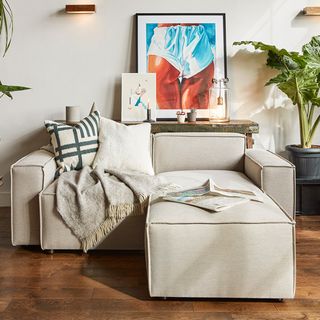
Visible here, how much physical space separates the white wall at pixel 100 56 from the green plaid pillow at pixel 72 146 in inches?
37.0

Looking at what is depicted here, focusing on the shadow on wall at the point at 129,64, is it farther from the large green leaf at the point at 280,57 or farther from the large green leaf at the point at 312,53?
the large green leaf at the point at 312,53

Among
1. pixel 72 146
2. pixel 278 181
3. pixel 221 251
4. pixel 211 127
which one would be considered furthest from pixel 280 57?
pixel 221 251

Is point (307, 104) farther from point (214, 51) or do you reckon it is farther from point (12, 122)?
point (12, 122)

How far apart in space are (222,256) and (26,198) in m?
1.38

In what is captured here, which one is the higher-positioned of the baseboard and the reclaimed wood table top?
the reclaimed wood table top

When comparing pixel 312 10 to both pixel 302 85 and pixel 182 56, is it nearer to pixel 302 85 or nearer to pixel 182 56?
pixel 302 85

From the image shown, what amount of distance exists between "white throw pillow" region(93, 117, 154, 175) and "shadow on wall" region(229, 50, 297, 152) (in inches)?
48.1

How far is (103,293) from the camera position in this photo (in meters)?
2.55

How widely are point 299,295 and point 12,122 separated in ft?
9.65

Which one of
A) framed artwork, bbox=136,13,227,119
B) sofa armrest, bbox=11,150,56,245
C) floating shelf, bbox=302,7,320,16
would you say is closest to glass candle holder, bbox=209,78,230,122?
framed artwork, bbox=136,13,227,119

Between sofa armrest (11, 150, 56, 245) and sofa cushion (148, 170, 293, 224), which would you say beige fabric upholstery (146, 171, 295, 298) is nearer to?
sofa cushion (148, 170, 293, 224)

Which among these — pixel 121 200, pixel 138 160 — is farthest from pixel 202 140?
pixel 121 200

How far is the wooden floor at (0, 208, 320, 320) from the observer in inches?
91.4

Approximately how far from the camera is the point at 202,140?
12.3 ft
